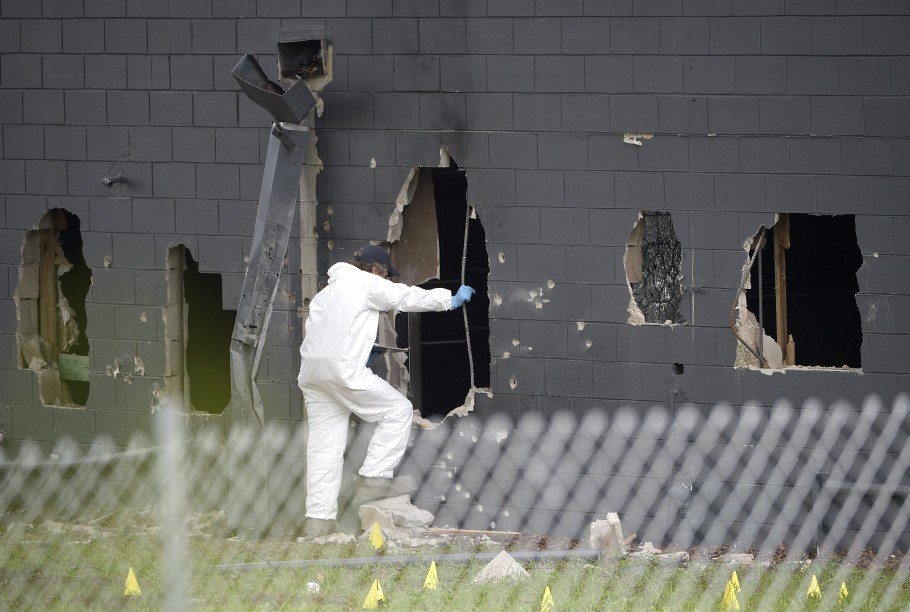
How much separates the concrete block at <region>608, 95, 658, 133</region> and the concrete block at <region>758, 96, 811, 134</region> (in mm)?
686

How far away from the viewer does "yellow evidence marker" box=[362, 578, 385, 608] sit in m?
6.89

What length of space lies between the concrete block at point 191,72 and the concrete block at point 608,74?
271 centimetres

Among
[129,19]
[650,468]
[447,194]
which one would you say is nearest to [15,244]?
[129,19]

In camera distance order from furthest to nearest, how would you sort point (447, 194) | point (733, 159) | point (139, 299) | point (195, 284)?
point (447, 194) < point (195, 284) < point (139, 299) < point (733, 159)

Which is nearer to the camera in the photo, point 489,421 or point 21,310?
point 489,421

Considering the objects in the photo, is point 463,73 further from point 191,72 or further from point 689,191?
point 191,72

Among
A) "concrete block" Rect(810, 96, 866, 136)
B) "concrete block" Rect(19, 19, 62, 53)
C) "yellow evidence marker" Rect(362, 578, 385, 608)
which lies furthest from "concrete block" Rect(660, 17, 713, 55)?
"concrete block" Rect(19, 19, 62, 53)

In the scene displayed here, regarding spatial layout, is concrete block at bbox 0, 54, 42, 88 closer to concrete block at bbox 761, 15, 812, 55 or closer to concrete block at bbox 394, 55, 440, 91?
concrete block at bbox 394, 55, 440, 91

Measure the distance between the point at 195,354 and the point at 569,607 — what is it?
616 centimetres

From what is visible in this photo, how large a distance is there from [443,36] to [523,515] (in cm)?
332

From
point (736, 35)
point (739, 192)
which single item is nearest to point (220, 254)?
point (739, 192)

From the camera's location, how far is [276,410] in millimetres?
9336

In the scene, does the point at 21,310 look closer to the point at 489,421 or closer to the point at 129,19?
the point at 129,19

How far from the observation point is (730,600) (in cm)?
679
